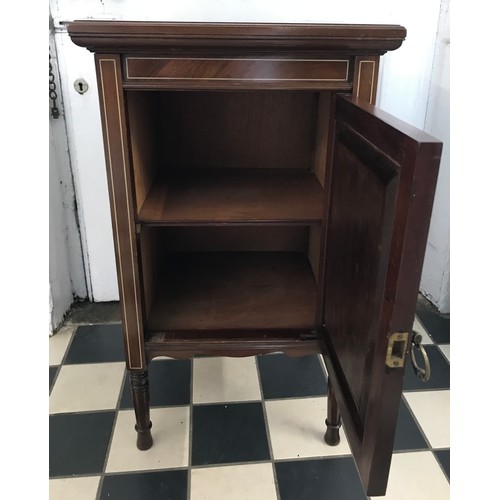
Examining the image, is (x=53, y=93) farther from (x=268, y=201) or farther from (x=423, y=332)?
(x=423, y=332)

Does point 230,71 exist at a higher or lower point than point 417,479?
higher

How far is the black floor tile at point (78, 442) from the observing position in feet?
4.17

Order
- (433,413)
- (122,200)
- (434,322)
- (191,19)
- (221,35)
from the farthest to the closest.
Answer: (434,322)
(191,19)
(433,413)
(122,200)
(221,35)

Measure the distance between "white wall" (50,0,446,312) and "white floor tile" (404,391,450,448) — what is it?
54 centimetres

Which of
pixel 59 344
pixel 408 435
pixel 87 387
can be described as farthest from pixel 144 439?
pixel 408 435

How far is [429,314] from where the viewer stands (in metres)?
1.93

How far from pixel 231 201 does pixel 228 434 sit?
0.65 m

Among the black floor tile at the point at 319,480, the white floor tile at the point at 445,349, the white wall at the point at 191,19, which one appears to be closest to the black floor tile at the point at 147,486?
the black floor tile at the point at 319,480

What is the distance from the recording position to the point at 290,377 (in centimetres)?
161

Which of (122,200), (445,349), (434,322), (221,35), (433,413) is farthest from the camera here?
(434,322)

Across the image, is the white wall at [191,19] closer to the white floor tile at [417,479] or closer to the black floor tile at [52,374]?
the black floor tile at [52,374]

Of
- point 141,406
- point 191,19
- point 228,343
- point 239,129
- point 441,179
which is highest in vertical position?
point 191,19

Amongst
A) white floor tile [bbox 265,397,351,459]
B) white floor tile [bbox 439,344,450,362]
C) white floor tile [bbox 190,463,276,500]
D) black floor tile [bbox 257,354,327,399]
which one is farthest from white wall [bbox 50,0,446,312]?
white floor tile [bbox 190,463,276,500]

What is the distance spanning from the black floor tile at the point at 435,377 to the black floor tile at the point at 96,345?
950 mm
